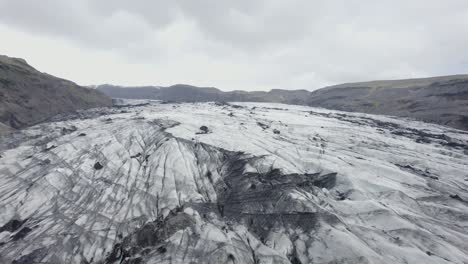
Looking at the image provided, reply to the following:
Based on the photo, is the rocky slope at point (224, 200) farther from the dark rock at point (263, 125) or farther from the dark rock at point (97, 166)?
the dark rock at point (263, 125)

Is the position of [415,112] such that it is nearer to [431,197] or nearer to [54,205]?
[431,197]

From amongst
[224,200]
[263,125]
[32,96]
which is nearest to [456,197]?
[224,200]

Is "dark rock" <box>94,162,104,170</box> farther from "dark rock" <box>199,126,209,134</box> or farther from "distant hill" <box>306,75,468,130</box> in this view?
"distant hill" <box>306,75,468,130</box>

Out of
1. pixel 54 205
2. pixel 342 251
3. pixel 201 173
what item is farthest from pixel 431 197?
pixel 54 205

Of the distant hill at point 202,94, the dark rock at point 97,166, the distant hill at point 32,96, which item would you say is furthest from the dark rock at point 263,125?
the distant hill at point 202,94

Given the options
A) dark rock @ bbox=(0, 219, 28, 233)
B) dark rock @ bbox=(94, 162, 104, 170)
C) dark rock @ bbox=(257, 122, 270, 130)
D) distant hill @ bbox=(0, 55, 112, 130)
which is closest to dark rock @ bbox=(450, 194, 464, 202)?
dark rock @ bbox=(257, 122, 270, 130)

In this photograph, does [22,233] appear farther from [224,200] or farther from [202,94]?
[202,94]
